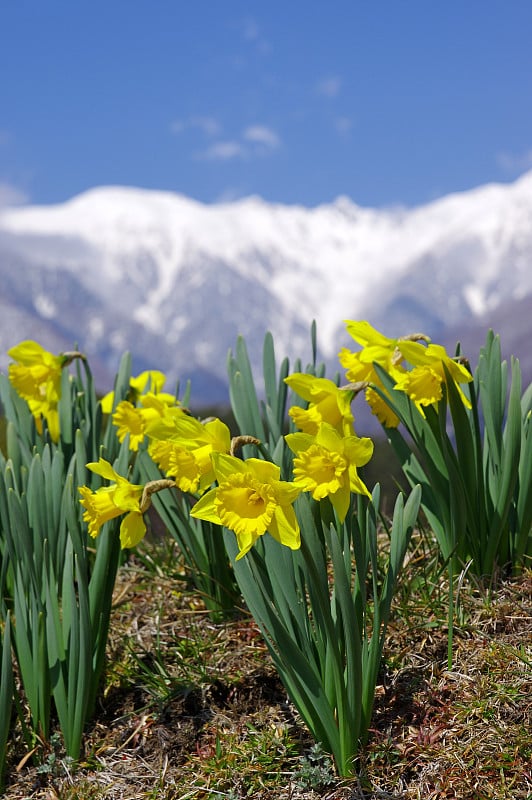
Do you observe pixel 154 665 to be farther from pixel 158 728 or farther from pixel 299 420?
pixel 299 420

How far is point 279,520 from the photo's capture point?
1340 mm

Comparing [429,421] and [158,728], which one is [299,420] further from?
[158,728]

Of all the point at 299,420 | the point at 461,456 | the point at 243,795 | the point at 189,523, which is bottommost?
the point at 243,795

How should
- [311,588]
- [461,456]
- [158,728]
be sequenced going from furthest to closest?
[461,456], [158,728], [311,588]

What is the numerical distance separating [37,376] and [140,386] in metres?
0.45

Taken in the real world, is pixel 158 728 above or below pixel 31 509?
below

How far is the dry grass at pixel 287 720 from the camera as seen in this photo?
5.39ft

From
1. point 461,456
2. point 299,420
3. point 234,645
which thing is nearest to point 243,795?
point 234,645

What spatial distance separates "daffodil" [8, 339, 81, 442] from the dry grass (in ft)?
3.09

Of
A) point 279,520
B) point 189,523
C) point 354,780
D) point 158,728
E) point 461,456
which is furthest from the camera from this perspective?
point 189,523

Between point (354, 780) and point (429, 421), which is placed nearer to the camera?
point (354, 780)

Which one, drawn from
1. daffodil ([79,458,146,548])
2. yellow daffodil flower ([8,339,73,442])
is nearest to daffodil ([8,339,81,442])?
yellow daffodil flower ([8,339,73,442])

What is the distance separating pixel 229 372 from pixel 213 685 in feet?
3.40

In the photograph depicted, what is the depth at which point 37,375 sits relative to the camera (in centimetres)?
266
